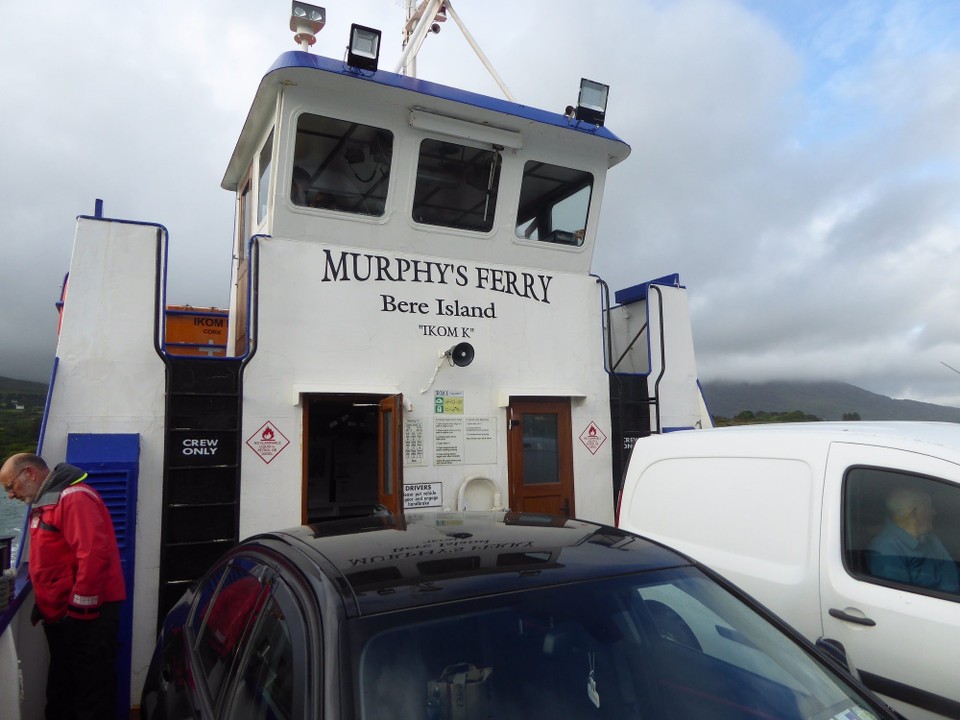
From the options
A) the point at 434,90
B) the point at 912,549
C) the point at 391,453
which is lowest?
the point at 912,549

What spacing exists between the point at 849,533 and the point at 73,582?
436 centimetres

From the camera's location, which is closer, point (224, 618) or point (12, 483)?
point (224, 618)

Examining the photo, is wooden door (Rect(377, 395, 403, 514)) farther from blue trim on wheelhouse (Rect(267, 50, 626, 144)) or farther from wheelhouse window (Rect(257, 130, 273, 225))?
blue trim on wheelhouse (Rect(267, 50, 626, 144))

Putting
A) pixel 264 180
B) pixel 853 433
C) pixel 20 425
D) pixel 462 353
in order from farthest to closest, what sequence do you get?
pixel 264 180 → pixel 462 353 → pixel 20 425 → pixel 853 433

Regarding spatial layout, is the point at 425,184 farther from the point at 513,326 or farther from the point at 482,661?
the point at 482,661

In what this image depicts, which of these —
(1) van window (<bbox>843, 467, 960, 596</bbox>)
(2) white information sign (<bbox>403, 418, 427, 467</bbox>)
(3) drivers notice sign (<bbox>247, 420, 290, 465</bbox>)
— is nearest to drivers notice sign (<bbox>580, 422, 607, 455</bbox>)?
(2) white information sign (<bbox>403, 418, 427, 467</bbox>)

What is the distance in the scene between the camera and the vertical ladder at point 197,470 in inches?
199

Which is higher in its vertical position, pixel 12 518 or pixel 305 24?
pixel 305 24

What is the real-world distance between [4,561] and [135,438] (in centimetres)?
115

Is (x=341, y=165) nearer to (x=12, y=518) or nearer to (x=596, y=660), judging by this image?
(x=12, y=518)

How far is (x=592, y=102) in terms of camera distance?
22.3 feet

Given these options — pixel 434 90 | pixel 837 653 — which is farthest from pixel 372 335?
pixel 837 653

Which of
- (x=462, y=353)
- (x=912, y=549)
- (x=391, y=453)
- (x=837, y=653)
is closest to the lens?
(x=837, y=653)

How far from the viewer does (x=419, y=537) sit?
8.48 ft
